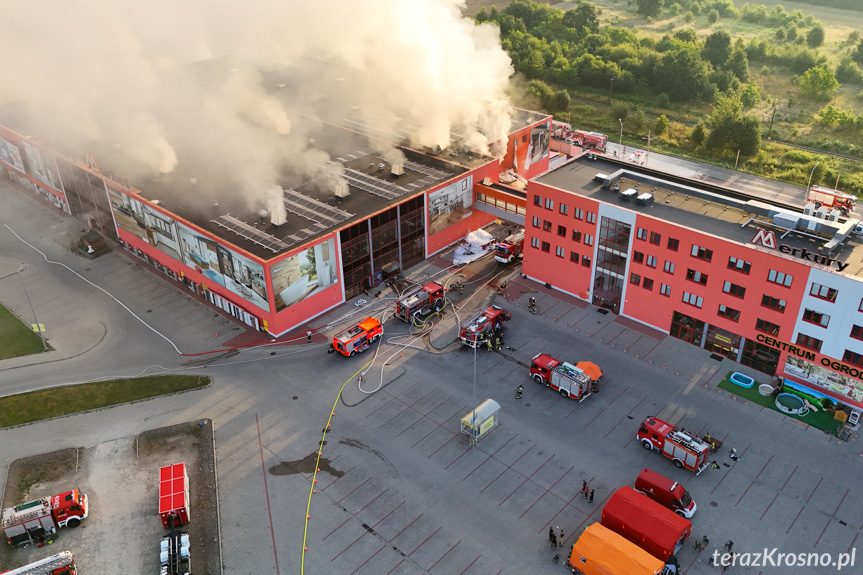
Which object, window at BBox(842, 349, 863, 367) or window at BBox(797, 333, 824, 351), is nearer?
window at BBox(842, 349, 863, 367)

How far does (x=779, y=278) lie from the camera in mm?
53812

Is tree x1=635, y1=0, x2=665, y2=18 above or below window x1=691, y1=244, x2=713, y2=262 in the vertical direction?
above

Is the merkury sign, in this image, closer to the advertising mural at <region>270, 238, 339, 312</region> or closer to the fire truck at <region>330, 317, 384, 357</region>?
the fire truck at <region>330, 317, 384, 357</region>

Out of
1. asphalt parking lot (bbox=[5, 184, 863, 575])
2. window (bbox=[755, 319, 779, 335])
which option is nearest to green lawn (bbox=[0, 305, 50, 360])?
asphalt parking lot (bbox=[5, 184, 863, 575])

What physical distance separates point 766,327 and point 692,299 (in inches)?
247

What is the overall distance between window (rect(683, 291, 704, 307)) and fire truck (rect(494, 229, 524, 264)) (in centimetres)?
1927

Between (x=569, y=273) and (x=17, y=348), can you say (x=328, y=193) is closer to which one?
(x=569, y=273)

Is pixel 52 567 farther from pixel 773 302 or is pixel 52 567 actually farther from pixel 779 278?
pixel 779 278

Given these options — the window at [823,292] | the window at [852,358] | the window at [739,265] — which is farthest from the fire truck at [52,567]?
the window at [852,358]

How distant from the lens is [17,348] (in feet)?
207

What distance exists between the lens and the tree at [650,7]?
172m

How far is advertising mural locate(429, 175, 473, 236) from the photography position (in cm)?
7300

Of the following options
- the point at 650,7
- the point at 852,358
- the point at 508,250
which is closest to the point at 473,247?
the point at 508,250

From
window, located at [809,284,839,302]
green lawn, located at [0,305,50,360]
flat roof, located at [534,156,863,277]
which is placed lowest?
green lawn, located at [0,305,50,360]
